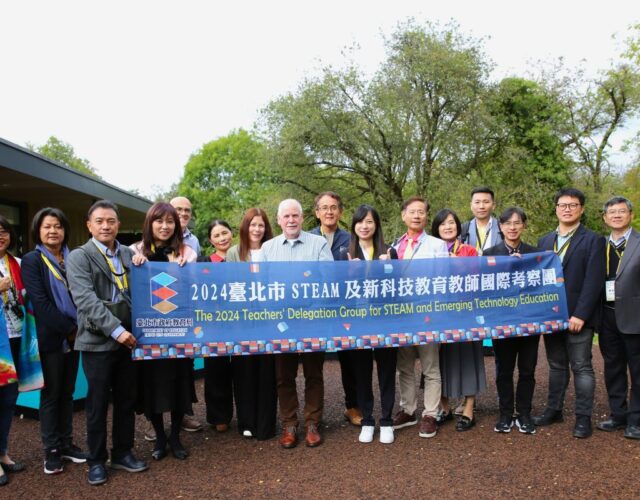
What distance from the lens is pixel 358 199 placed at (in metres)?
24.6

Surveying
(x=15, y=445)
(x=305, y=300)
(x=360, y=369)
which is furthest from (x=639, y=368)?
(x=15, y=445)

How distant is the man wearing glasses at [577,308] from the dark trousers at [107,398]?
354 cm

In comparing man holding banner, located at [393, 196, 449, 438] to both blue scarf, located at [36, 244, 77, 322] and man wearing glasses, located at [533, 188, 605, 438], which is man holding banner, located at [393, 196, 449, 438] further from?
blue scarf, located at [36, 244, 77, 322]

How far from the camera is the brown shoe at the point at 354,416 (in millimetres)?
5004

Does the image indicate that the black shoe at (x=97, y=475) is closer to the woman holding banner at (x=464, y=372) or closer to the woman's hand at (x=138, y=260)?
the woman's hand at (x=138, y=260)

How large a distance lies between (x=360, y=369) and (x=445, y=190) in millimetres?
17466

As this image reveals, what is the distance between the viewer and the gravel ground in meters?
3.63

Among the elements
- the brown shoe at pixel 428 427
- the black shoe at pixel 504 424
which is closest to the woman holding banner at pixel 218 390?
the brown shoe at pixel 428 427

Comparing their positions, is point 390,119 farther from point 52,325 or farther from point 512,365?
point 52,325

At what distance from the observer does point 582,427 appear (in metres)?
4.51

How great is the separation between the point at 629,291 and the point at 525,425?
1436 mm

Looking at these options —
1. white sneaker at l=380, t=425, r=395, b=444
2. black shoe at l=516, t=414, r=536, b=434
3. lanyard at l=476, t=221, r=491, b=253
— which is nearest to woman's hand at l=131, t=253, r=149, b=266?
white sneaker at l=380, t=425, r=395, b=444

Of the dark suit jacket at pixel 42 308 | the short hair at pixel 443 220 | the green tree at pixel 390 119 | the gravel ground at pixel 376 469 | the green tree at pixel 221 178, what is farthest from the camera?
the green tree at pixel 221 178

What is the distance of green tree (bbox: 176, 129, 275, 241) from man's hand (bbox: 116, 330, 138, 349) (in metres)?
40.7
